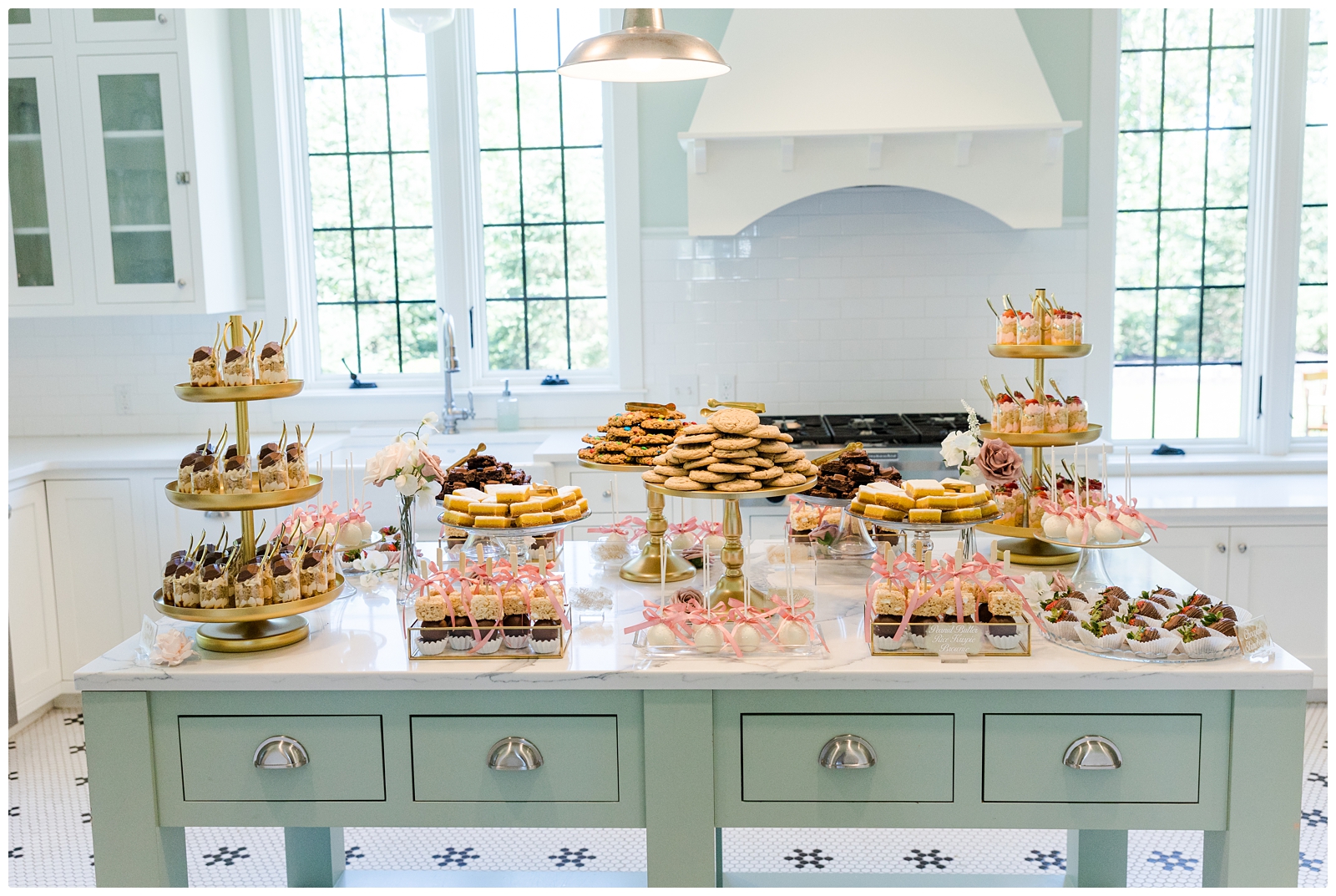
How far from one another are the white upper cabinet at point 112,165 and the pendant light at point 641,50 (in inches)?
101

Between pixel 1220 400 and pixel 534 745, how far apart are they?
3.97m

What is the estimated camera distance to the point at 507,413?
4.96 meters

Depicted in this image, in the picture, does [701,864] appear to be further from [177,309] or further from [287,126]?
[287,126]

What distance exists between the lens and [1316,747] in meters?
3.93

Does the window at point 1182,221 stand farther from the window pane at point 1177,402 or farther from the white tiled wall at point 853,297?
the white tiled wall at point 853,297

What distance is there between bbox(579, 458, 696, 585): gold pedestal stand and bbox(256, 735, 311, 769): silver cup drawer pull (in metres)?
0.84

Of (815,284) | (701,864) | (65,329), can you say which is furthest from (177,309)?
(701,864)

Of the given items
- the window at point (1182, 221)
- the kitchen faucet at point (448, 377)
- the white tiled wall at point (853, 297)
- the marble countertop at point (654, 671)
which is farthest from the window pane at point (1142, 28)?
the marble countertop at point (654, 671)

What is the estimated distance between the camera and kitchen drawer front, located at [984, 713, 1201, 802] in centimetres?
201

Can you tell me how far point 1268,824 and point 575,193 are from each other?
12.6ft

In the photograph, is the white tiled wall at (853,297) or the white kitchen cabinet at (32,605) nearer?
the white kitchen cabinet at (32,605)

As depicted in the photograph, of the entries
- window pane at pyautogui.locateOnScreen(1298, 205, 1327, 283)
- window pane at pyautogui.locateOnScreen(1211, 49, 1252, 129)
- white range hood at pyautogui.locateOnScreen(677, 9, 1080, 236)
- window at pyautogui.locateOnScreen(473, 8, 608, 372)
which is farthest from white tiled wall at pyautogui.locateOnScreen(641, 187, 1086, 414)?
window pane at pyautogui.locateOnScreen(1298, 205, 1327, 283)

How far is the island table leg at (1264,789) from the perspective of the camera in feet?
6.50

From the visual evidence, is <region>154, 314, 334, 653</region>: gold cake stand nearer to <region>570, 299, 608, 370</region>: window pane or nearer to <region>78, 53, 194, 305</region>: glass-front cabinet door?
<region>78, 53, 194, 305</region>: glass-front cabinet door
